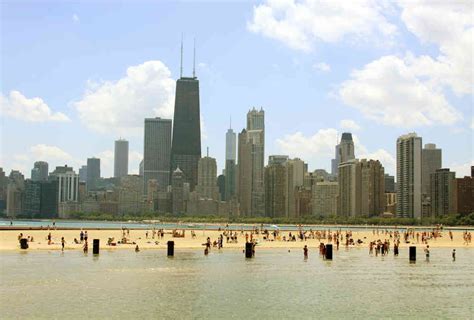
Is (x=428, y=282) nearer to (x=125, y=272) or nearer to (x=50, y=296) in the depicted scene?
(x=125, y=272)

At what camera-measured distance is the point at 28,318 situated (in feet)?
103

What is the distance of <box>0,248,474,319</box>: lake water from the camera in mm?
34094

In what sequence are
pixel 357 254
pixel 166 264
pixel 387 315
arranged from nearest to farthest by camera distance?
pixel 387 315 → pixel 166 264 → pixel 357 254

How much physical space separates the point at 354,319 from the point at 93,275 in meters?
22.8

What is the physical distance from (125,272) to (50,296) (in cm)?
1239

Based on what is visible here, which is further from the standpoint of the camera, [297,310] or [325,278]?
[325,278]

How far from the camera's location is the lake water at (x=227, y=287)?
34094mm

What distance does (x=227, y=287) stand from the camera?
43188mm

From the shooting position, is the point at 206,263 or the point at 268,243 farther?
the point at 268,243

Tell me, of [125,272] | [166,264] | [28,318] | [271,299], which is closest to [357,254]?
[166,264]

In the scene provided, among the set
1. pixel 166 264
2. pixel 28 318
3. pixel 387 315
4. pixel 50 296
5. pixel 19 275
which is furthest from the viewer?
pixel 166 264

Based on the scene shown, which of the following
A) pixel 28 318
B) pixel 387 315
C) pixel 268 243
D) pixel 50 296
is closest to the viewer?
pixel 28 318

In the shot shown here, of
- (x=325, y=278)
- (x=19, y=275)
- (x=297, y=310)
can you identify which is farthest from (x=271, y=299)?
(x=19, y=275)

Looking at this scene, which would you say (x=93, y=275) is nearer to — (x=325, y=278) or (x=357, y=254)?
(x=325, y=278)
